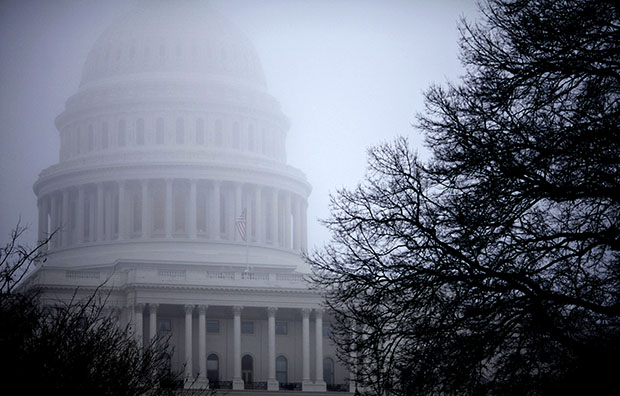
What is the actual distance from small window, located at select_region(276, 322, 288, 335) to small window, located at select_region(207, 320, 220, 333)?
5619 millimetres

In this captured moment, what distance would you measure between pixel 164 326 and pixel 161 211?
28.4 meters

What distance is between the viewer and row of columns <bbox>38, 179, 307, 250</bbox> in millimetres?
135750

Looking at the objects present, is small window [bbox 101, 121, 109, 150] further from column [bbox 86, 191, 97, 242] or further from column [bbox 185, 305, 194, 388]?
column [bbox 185, 305, 194, 388]

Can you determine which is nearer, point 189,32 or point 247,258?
point 247,258

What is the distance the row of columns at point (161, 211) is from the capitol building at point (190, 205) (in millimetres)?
167

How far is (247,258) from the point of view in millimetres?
127000

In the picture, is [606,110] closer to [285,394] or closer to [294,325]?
[285,394]

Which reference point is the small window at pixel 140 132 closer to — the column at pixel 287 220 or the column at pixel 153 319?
the column at pixel 287 220

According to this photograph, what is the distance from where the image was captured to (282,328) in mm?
115625

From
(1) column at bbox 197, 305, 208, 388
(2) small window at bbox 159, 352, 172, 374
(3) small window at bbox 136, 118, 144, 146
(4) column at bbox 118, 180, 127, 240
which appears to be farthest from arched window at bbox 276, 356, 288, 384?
(2) small window at bbox 159, 352, 172, 374

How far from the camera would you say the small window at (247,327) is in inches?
4523

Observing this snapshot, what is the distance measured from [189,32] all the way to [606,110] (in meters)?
135

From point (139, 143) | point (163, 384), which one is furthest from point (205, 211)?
point (163, 384)

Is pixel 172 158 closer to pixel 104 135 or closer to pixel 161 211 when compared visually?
pixel 161 211
